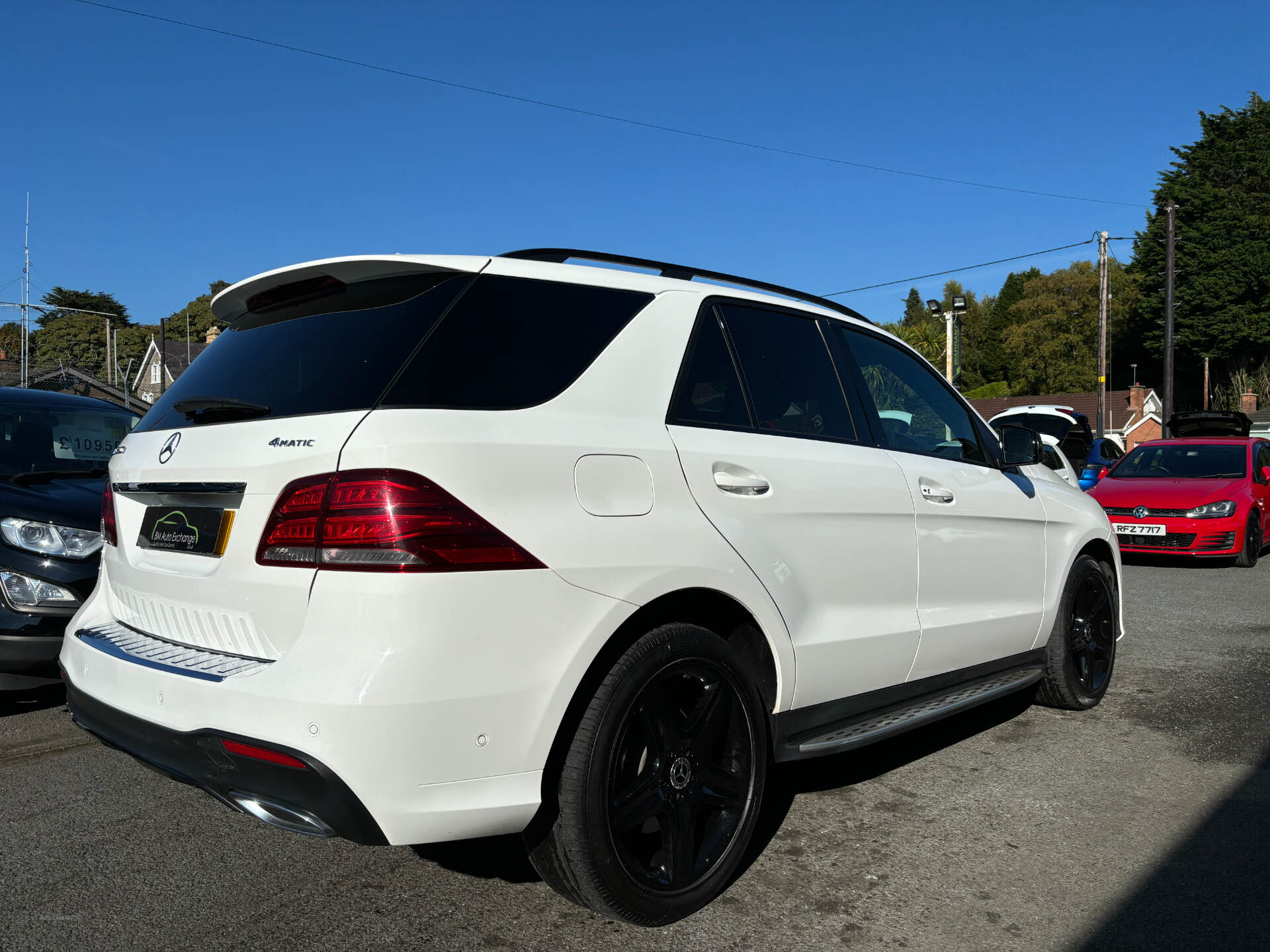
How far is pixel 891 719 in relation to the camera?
3607 mm

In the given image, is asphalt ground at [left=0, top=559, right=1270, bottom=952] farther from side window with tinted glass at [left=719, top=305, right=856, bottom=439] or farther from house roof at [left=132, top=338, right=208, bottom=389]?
house roof at [left=132, top=338, right=208, bottom=389]

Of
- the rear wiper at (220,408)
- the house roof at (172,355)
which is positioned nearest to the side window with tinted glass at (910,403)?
the rear wiper at (220,408)

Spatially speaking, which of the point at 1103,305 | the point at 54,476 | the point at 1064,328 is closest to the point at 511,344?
the point at 54,476

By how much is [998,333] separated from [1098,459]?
97.4 meters

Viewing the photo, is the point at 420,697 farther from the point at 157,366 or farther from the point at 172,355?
the point at 172,355

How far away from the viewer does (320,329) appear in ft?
9.46

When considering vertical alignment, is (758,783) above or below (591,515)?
below

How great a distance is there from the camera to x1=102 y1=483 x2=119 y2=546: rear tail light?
314 cm

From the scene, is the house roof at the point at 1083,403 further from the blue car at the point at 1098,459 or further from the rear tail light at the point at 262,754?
the rear tail light at the point at 262,754

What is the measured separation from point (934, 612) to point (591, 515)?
180 centimetres

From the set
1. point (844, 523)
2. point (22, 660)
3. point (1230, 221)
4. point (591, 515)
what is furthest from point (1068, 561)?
point (1230, 221)

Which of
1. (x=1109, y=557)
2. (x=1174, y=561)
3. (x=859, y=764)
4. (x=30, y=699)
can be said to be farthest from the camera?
(x=1174, y=561)

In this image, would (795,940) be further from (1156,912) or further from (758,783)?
(1156,912)

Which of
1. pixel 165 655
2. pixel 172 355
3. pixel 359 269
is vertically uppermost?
pixel 172 355
